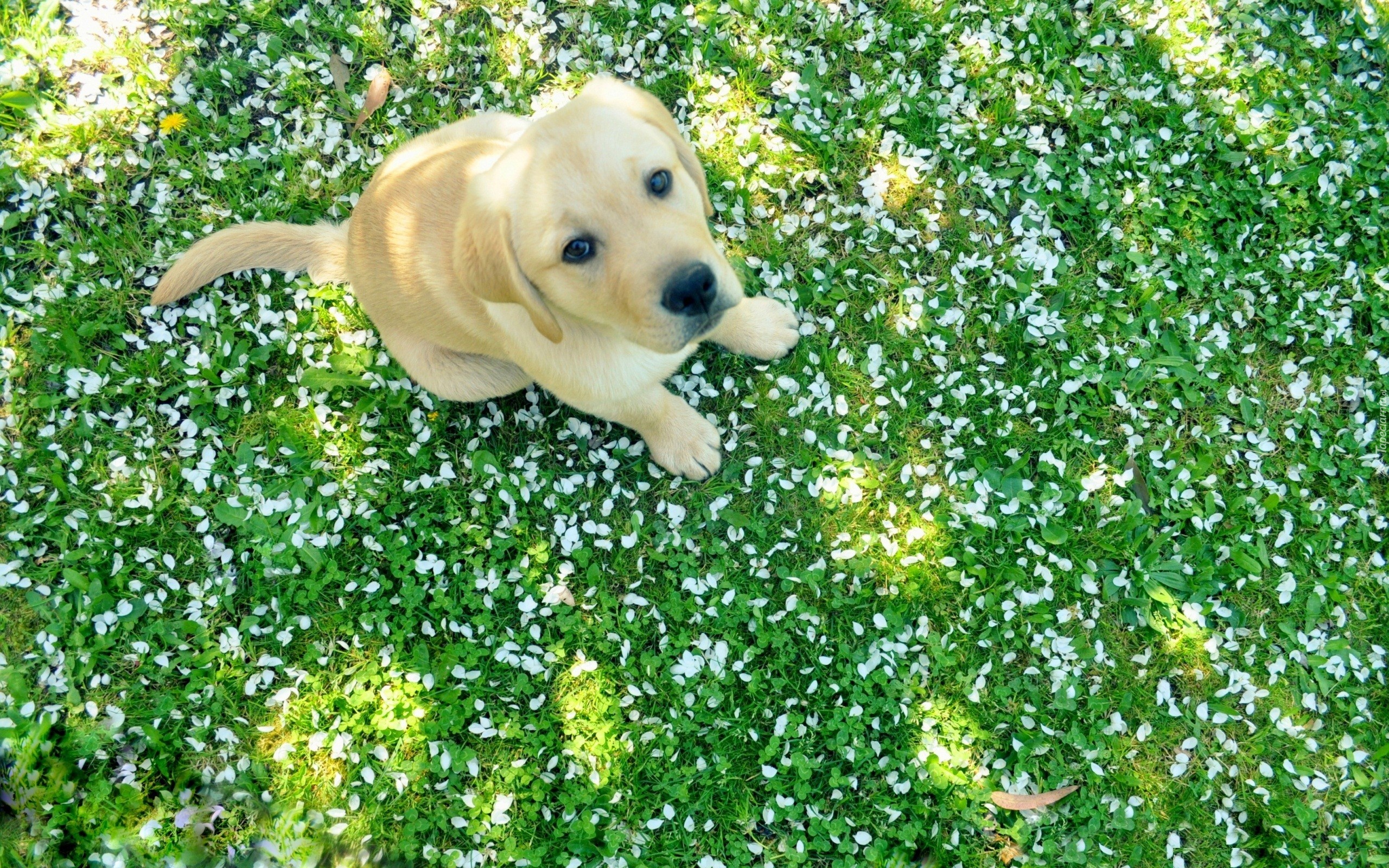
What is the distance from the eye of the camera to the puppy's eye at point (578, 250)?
2.70 m

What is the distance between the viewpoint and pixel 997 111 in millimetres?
4727

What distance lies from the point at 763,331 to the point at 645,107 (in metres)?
1.56

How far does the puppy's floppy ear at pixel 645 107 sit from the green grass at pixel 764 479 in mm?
1468

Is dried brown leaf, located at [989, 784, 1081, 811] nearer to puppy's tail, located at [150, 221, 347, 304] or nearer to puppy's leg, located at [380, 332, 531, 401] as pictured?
puppy's leg, located at [380, 332, 531, 401]

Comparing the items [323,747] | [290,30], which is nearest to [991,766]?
[323,747]

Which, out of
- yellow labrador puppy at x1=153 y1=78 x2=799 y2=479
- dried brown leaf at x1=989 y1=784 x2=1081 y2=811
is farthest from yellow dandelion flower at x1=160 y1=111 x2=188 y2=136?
dried brown leaf at x1=989 y1=784 x2=1081 y2=811

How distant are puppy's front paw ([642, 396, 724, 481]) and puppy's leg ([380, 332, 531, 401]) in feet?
2.30

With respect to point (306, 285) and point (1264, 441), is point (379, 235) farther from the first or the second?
point (1264, 441)

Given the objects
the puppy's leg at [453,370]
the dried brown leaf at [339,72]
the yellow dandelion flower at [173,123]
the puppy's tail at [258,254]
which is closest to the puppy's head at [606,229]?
the puppy's leg at [453,370]

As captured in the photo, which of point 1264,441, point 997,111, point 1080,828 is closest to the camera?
point 1080,828

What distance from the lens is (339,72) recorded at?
191 inches

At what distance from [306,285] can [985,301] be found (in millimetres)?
3631

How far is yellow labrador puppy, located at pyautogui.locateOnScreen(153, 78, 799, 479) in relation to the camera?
8.83 ft

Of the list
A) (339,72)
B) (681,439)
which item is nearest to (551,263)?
(681,439)
